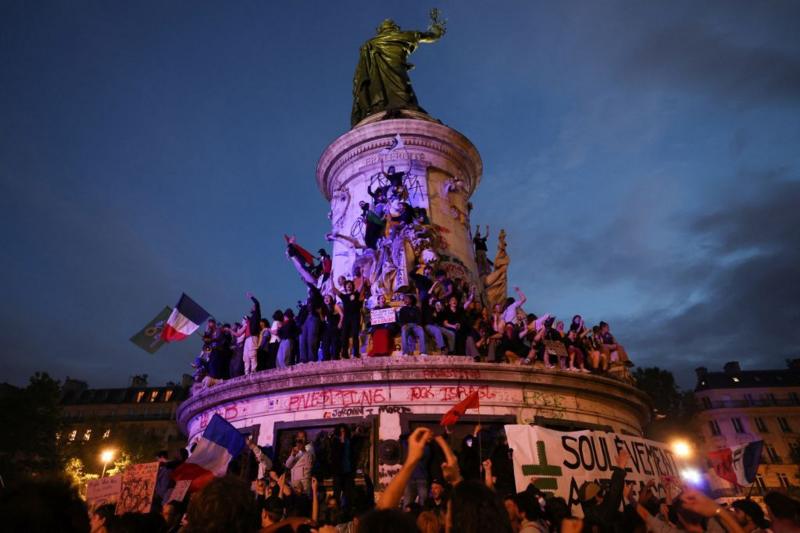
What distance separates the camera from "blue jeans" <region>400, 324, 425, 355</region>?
1263 centimetres

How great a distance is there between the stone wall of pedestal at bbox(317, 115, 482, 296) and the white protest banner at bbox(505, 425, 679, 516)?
28.9ft

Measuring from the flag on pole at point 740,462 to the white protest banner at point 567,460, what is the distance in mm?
1390

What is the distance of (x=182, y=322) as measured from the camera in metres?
16.3

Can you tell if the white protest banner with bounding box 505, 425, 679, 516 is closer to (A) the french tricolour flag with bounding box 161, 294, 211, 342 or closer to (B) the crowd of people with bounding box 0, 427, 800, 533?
(B) the crowd of people with bounding box 0, 427, 800, 533

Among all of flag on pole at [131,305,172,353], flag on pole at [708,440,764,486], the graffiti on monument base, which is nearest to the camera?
flag on pole at [708,440,764,486]

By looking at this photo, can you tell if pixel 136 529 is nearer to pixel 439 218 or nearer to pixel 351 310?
pixel 351 310

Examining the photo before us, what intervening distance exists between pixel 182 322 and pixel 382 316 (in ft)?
24.0

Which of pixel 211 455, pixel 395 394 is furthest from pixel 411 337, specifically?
pixel 211 455

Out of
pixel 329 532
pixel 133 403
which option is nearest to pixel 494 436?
pixel 329 532

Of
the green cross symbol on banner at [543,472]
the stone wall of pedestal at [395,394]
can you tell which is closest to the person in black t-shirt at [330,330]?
the stone wall of pedestal at [395,394]

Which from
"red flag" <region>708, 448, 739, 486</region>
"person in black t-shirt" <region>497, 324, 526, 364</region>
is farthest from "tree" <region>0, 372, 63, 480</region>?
"red flag" <region>708, 448, 739, 486</region>

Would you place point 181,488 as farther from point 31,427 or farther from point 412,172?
point 31,427

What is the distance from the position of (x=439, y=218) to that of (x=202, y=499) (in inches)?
656

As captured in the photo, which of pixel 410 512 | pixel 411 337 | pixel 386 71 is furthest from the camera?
pixel 386 71
